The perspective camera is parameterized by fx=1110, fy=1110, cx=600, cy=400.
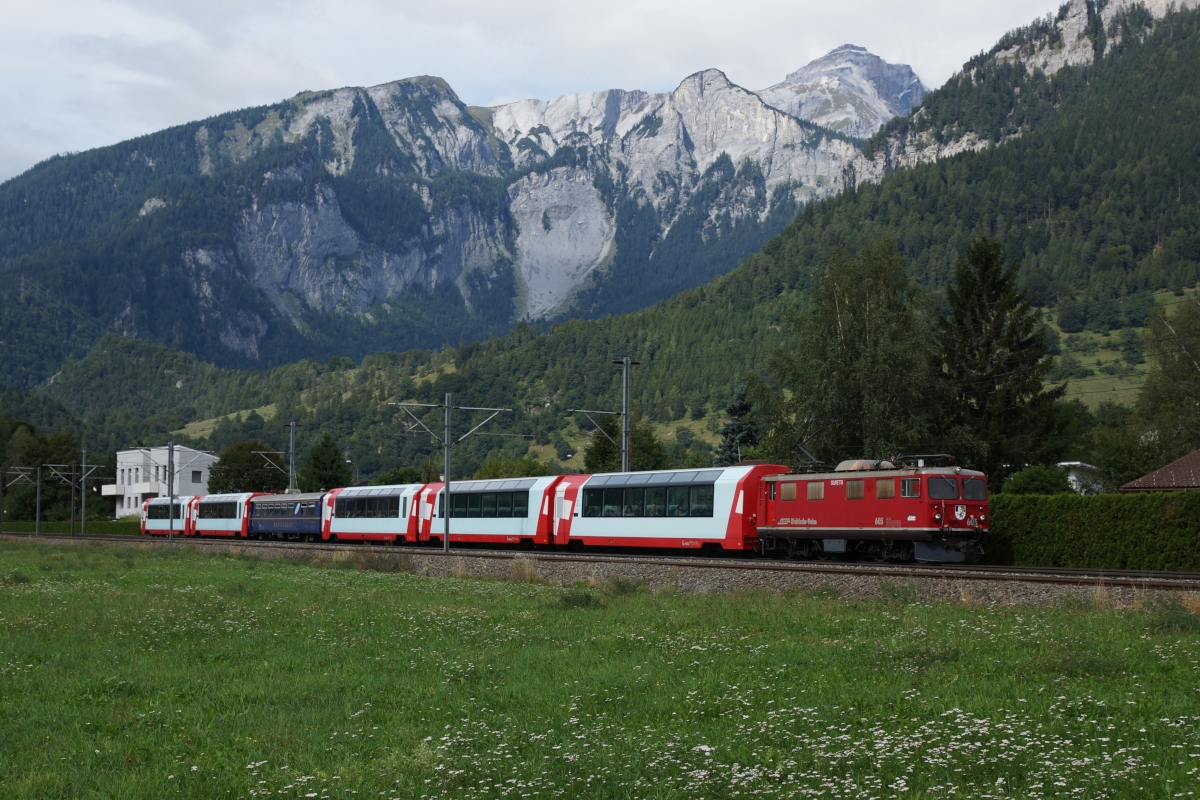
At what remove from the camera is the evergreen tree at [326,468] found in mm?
124938

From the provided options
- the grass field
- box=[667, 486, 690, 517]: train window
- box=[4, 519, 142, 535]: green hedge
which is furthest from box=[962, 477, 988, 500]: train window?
box=[4, 519, 142, 535]: green hedge

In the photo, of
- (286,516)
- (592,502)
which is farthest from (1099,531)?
(286,516)

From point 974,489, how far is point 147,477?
5888 inches

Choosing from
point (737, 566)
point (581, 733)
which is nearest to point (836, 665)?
point (581, 733)

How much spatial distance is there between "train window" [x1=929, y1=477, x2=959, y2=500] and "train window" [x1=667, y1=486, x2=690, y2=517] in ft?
35.3

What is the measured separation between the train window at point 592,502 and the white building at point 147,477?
123 m

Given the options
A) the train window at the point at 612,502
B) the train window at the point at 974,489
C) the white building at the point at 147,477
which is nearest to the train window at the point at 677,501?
the train window at the point at 612,502

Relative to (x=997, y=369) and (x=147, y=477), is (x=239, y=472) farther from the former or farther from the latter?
(x=997, y=369)

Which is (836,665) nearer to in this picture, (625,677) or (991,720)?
(625,677)

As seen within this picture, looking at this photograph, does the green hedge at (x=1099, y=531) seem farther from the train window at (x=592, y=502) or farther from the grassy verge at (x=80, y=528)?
the grassy verge at (x=80, y=528)

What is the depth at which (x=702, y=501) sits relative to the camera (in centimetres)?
4247

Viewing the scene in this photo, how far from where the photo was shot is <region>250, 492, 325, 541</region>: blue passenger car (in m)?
71.1

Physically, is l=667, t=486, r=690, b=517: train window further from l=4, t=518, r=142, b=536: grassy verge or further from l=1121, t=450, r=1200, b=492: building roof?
l=4, t=518, r=142, b=536: grassy verge

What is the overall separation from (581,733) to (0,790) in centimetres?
531
